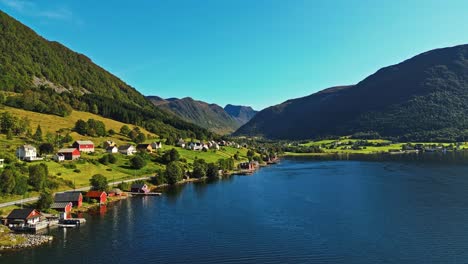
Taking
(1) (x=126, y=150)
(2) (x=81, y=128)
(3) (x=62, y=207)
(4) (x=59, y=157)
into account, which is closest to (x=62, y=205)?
(3) (x=62, y=207)

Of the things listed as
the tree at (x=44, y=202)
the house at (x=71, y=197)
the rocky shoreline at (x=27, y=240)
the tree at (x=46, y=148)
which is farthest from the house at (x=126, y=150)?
the rocky shoreline at (x=27, y=240)

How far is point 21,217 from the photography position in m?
68.2

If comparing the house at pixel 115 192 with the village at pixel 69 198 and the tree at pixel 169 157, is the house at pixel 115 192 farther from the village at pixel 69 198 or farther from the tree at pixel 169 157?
the tree at pixel 169 157

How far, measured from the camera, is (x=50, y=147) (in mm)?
127875

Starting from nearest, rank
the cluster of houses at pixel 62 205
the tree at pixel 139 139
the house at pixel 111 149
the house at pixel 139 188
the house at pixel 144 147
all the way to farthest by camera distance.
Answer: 1. the cluster of houses at pixel 62 205
2. the house at pixel 139 188
3. the house at pixel 111 149
4. the house at pixel 144 147
5. the tree at pixel 139 139

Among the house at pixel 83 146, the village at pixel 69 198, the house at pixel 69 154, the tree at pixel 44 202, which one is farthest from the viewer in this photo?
the house at pixel 83 146

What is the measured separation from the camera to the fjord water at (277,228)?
186ft

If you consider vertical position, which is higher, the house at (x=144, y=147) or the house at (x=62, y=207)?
the house at (x=144, y=147)

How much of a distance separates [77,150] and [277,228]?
3190 inches

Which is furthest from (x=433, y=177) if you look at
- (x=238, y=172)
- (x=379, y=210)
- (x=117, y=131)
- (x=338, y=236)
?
(x=117, y=131)

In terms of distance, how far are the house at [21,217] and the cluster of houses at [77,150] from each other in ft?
159

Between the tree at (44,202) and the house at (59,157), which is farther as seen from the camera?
the house at (59,157)

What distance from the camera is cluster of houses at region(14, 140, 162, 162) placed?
373ft

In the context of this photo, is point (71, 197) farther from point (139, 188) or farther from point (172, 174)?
point (172, 174)
